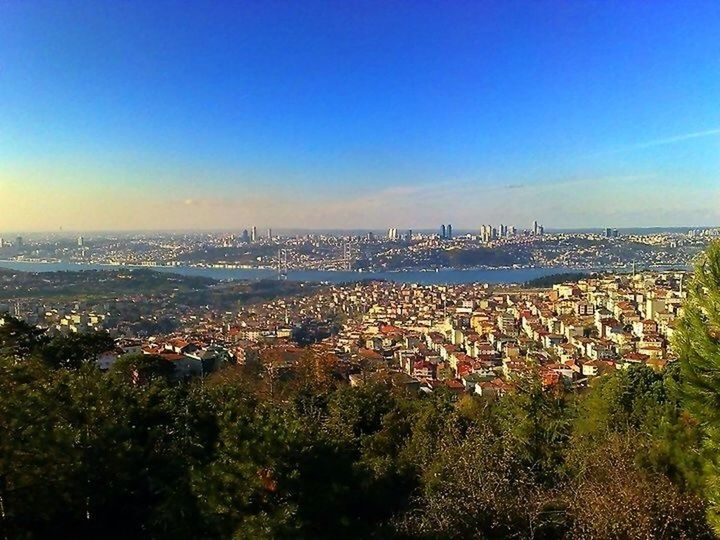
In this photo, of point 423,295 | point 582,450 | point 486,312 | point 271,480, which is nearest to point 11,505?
point 271,480

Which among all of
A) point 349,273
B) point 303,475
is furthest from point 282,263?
point 303,475

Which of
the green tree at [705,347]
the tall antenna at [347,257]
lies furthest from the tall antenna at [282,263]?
the green tree at [705,347]

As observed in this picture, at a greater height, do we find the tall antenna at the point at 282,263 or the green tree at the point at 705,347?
the green tree at the point at 705,347

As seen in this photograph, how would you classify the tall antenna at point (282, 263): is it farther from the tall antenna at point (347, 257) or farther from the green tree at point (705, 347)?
the green tree at point (705, 347)

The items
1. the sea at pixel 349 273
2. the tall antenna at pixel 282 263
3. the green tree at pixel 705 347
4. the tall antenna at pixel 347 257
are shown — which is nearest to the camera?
the green tree at pixel 705 347

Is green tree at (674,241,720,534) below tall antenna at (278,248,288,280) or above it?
above

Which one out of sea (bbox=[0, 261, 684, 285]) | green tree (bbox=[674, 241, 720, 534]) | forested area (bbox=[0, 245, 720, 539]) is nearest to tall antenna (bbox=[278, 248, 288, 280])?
sea (bbox=[0, 261, 684, 285])

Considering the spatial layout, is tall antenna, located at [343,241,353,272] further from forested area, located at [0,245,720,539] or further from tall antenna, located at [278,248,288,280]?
forested area, located at [0,245,720,539]

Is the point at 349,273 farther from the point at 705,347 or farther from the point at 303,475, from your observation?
the point at 303,475
